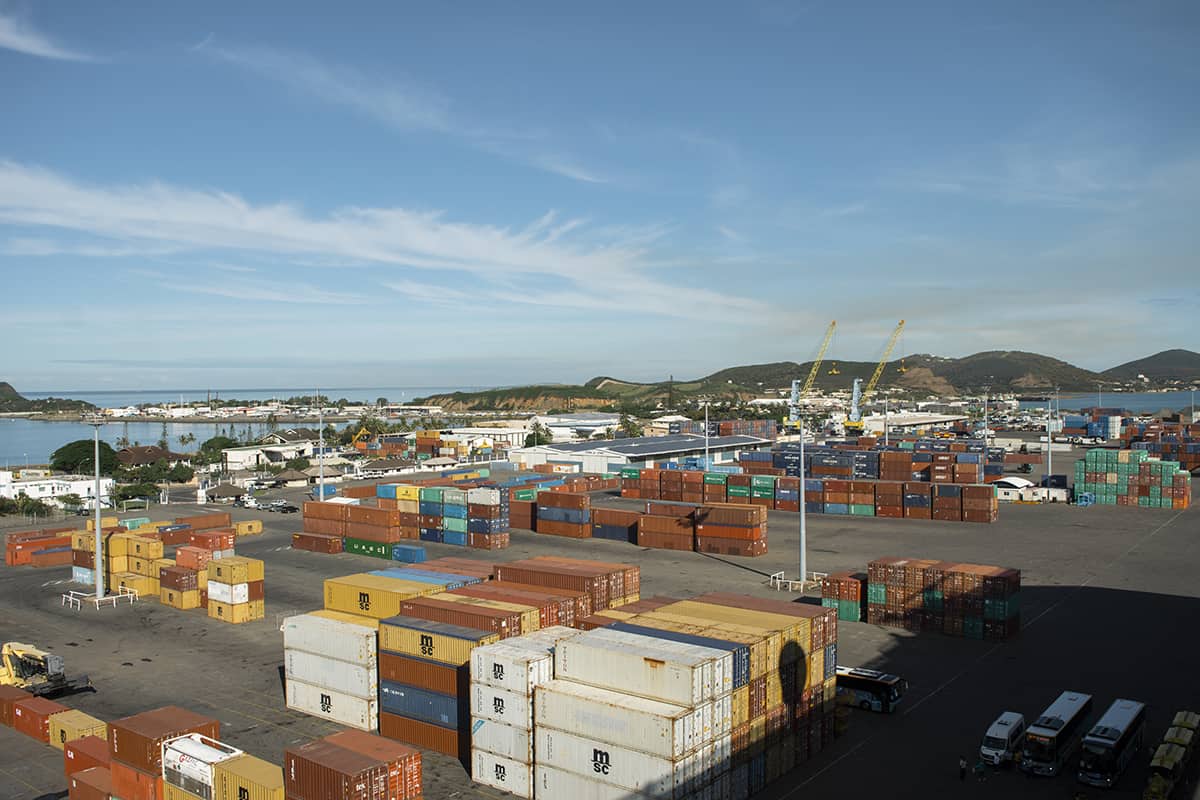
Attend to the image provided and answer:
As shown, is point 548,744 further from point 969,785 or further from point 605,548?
point 605,548

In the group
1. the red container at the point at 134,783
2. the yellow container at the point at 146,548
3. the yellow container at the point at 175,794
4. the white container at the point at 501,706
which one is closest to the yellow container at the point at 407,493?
the yellow container at the point at 146,548

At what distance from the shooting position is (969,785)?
2156 centimetres

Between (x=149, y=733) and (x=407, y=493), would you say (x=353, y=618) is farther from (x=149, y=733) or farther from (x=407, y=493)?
(x=407, y=493)

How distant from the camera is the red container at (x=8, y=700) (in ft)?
89.2

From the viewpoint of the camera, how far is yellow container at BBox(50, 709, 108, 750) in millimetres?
24562

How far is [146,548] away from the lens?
45562mm

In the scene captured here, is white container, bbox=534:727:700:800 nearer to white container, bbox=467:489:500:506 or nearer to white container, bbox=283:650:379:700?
white container, bbox=283:650:379:700

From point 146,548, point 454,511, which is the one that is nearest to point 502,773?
point 146,548

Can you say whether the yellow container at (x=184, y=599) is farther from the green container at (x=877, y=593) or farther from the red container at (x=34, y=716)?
the green container at (x=877, y=593)

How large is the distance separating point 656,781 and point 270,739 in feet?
42.2

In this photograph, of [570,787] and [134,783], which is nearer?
[570,787]

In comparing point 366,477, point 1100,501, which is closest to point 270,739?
point 1100,501

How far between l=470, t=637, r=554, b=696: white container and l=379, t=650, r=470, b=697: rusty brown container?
1.39 metres

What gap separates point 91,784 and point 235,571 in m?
17.9
